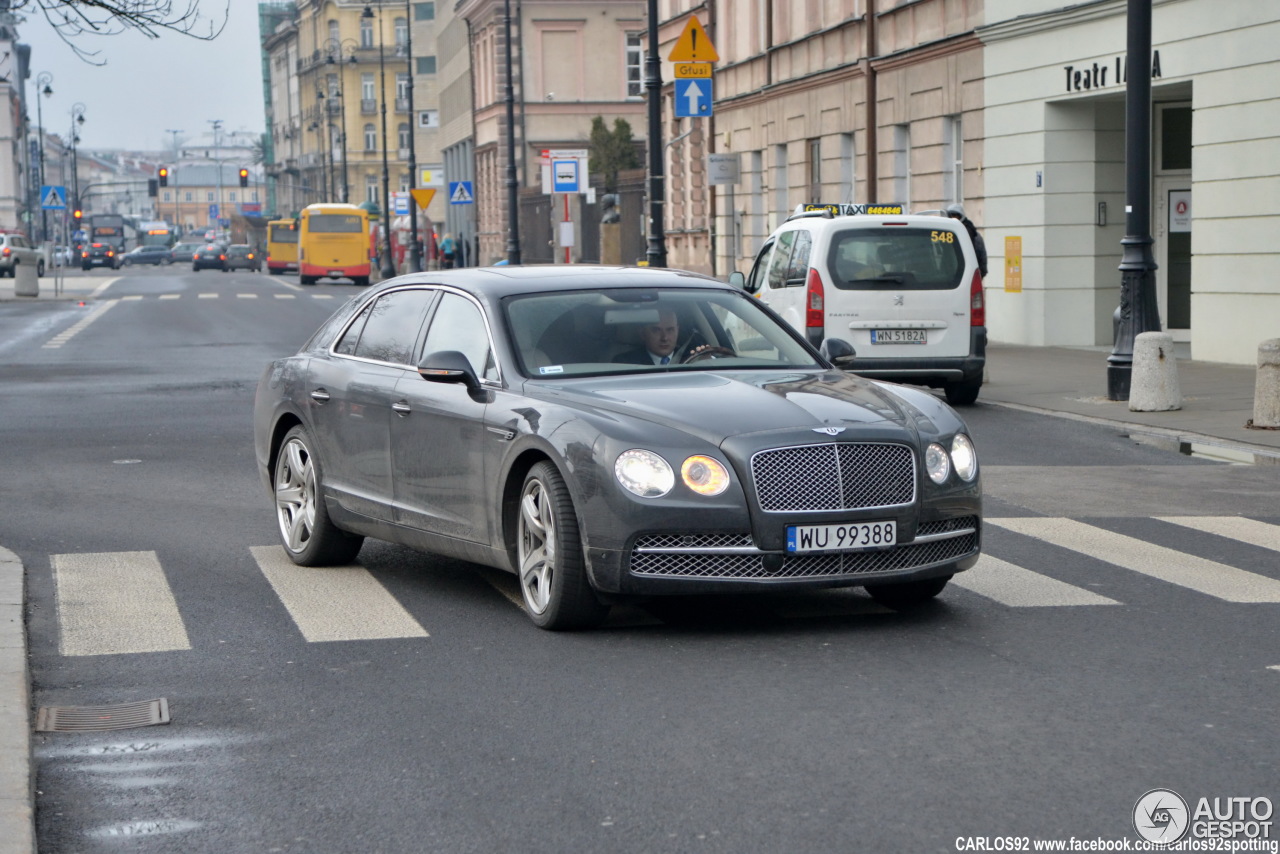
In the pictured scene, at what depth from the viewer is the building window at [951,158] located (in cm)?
3119

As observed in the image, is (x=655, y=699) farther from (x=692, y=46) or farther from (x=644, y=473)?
(x=692, y=46)

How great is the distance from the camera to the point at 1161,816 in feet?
16.3

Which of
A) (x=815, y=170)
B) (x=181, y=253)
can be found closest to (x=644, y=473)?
(x=815, y=170)

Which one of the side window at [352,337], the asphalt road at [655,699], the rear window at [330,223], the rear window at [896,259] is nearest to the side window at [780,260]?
the rear window at [896,259]

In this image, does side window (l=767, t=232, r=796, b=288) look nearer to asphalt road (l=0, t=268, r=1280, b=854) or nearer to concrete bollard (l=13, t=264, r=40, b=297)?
asphalt road (l=0, t=268, r=1280, b=854)

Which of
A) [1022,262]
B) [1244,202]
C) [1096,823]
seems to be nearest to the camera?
[1096,823]

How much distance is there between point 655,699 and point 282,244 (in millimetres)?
87560

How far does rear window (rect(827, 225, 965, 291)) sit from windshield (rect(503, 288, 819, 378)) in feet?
32.5

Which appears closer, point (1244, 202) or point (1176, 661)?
point (1176, 661)

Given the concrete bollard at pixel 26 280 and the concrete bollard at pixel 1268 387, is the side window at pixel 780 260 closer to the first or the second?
the concrete bollard at pixel 1268 387

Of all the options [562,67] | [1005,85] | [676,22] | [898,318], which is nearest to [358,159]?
[562,67]

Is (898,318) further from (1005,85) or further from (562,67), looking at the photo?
(562,67)

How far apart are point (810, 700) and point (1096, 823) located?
1557 mm

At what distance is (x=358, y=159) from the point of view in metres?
141
